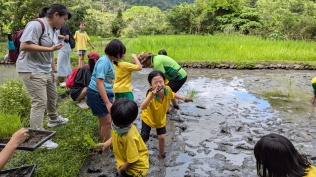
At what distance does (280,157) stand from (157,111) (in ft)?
6.14

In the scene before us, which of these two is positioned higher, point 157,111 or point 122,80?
point 122,80

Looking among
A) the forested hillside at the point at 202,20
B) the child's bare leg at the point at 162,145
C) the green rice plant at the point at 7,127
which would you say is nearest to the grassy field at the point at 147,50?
the green rice plant at the point at 7,127

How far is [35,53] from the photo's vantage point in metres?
3.56

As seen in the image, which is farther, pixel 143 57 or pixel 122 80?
pixel 143 57

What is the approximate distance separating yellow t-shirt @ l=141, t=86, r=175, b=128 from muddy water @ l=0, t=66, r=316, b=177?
0.55 metres

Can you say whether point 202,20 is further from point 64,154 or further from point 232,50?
point 64,154

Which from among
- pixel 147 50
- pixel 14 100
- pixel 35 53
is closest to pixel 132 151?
pixel 35 53

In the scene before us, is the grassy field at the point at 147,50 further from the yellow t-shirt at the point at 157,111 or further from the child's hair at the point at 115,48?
the child's hair at the point at 115,48

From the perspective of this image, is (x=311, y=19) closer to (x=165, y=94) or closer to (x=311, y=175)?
(x=165, y=94)

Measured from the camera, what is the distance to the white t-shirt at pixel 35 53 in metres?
3.39

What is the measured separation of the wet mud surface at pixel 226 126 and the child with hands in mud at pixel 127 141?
798 mm

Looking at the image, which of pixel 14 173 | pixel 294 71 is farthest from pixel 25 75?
pixel 294 71

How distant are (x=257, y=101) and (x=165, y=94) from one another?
3.63 meters

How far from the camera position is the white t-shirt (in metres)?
3.39
